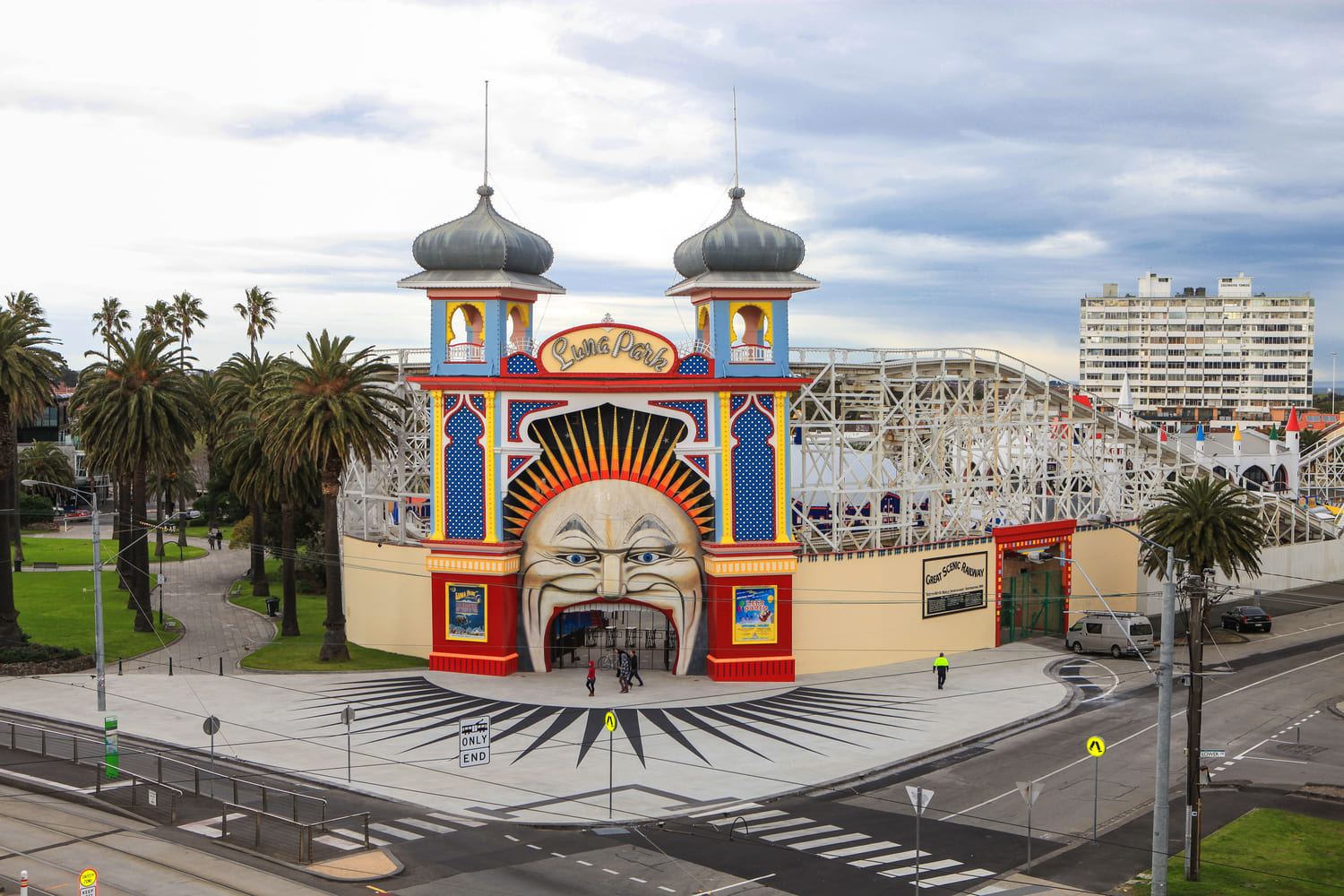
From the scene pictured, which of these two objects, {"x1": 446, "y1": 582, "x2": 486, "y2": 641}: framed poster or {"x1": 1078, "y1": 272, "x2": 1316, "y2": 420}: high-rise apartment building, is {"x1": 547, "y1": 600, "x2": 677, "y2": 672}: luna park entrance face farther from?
{"x1": 1078, "y1": 272, "x2": 1316, "y2": 420}: high-rise apartment building

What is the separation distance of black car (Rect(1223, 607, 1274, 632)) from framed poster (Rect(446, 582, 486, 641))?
37.5m

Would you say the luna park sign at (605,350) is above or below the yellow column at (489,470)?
above

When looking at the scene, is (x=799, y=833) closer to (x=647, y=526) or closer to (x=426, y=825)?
(x=426, y=825)

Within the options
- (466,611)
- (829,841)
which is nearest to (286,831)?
(829,841)

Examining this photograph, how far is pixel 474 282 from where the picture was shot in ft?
155

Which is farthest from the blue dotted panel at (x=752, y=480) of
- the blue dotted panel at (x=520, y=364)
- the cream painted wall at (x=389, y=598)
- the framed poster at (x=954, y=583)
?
the cream painted wall at (x=389, y=598)

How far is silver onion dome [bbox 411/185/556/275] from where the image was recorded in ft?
156

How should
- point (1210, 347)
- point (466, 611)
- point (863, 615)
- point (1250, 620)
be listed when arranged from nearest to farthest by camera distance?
point (466, 611) → point (863, 615) → point (1250, 620) → point (1210, 347)

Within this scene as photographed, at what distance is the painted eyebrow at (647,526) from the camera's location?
47094mm

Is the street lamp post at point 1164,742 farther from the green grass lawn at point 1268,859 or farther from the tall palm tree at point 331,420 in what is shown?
the tall palm tree at point 331,420

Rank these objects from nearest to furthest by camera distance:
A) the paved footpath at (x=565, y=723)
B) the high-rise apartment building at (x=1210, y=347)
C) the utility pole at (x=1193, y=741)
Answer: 1. the utility pole at (x=1193, y=741)
2. the paved footpath at (x=565, y=723)
3. the high-rise apartment building at (x=1210, y=347)

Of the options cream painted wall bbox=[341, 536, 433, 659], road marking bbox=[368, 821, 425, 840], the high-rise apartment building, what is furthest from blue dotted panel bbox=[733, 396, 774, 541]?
the high-rise apartment building

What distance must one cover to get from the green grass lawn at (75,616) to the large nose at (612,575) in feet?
68.5

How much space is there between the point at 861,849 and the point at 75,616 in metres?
45.8
